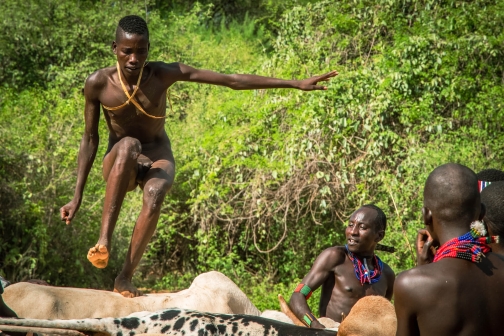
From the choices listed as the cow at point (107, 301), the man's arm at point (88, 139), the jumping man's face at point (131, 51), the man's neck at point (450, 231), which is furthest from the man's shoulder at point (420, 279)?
the man's arm at point (88, 139)

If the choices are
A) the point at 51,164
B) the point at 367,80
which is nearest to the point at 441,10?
the point at 367,80

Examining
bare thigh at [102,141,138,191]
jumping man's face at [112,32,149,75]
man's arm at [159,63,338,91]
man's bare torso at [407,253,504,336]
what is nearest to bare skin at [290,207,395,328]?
man's arm at [159,63,338,91]

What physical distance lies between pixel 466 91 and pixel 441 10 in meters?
1.32

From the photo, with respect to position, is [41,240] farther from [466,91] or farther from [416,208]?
[466,91]

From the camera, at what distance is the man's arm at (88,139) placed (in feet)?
16.5

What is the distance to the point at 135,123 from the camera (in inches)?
202

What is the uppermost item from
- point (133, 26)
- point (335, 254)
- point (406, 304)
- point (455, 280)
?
point (133, 26)

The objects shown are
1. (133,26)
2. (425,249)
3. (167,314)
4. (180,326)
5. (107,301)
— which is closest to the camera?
(425,249)

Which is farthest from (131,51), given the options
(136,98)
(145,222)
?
(145,222)

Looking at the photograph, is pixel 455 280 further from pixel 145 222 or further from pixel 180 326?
pixel 145 222

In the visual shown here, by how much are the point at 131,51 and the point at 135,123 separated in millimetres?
525

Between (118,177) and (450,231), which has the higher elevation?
(450,231)

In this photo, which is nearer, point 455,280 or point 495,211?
point 455,280

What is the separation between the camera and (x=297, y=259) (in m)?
10.8
